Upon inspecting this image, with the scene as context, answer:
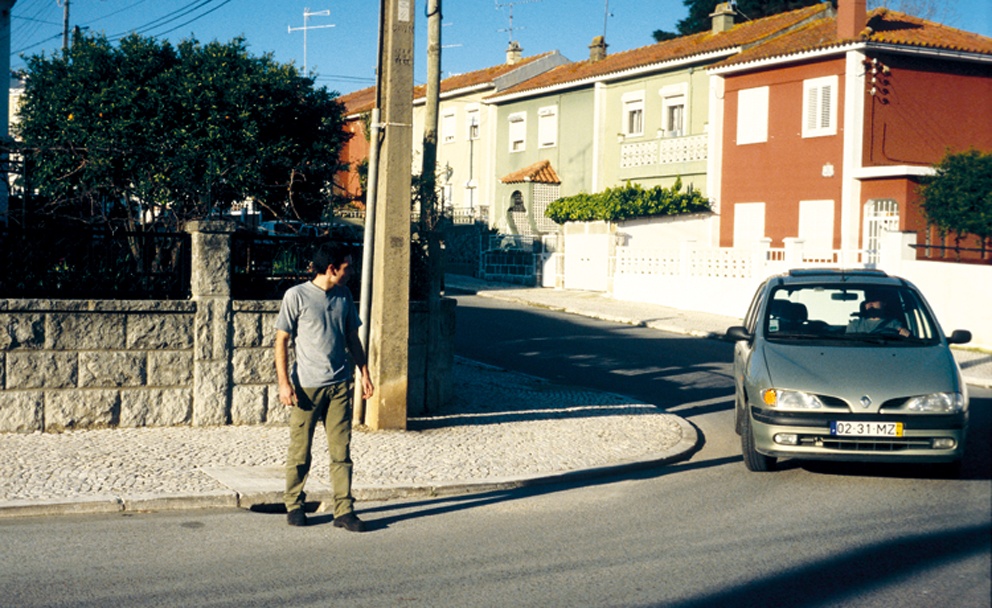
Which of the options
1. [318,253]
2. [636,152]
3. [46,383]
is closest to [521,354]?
[46,383]

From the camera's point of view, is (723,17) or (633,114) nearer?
(633,114)

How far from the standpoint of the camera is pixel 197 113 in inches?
809

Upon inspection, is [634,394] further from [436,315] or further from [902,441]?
[902,441]

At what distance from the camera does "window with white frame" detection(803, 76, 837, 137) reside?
31375mm

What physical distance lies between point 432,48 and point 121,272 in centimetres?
978

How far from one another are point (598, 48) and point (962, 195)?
75.4ft

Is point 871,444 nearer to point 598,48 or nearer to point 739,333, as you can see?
point 739,333

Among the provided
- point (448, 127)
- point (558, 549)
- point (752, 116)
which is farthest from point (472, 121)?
point (558, 549)

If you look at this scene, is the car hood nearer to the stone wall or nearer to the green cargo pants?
the green cargo pants

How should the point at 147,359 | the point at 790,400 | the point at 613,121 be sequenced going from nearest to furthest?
the point at 790,400 → the point at 147,359 → the point at 613,121

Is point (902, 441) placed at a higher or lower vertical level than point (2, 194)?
lower

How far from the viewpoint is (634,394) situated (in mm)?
14734

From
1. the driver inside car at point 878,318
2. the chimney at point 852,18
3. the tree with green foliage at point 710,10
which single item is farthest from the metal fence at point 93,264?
the tree with green foliage at point 710,10

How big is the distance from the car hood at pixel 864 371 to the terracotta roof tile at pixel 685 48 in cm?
2824
